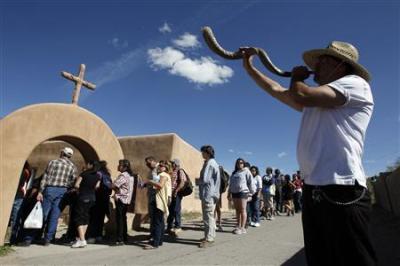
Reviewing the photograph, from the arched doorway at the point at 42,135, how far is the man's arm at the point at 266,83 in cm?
572

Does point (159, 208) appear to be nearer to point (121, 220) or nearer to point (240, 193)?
point (121, 220)

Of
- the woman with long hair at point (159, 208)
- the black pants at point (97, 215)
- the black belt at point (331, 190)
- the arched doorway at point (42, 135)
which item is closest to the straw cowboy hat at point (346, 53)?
the black belt at point (331, 190)

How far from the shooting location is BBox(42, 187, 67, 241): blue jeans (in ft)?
24.7

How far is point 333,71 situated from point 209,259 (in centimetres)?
457

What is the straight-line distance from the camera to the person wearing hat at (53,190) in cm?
753

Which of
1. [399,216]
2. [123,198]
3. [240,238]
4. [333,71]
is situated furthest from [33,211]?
[399,216]

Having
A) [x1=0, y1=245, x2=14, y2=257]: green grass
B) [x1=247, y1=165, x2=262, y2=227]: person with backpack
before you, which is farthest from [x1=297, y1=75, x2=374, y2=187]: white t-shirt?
[x1=247, y1=165, x2=262, y2=227]: person with backpack

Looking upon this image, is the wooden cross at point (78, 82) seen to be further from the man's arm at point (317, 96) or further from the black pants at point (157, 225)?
the man's arm at point (317, 96)

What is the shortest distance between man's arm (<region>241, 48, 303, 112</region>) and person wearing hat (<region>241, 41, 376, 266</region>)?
20mm

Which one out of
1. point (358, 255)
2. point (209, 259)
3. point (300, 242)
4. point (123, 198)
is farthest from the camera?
point (300, 242)

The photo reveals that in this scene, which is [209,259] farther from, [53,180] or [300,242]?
[53,180]

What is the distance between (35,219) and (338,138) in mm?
6435

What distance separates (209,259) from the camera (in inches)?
250

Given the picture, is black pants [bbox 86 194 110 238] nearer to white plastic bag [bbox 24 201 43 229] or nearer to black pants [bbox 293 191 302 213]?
white plastic bag [bbox 24 201 43 229]
